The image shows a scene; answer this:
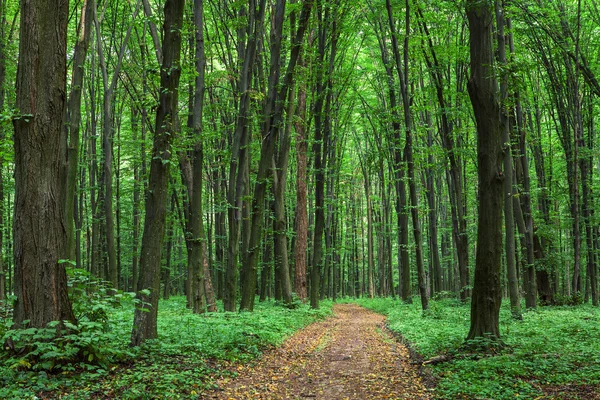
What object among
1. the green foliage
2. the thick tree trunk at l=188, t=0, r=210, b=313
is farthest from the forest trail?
the green foliage

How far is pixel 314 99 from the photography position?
701 inches

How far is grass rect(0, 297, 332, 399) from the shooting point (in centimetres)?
455

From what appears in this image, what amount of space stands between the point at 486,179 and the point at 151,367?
6009 mm

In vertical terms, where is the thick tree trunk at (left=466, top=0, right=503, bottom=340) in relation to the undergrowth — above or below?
above

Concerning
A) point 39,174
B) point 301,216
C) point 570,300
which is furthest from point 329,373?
point 570,300

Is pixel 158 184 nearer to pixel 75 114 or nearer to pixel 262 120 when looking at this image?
pixel 75 114

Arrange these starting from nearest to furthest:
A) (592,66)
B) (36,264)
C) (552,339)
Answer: (36,264) < (552,339) < (592,66)

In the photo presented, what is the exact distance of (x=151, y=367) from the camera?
5.59 m

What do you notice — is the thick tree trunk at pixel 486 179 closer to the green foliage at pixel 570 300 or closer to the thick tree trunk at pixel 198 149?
the thick tree trunk at pixel 198 149

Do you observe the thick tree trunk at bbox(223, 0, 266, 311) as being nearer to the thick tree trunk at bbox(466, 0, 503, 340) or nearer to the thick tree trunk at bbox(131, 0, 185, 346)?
the thick tree trunk at bbox(131, 0, 185, 346)

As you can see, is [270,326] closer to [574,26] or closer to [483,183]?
[483,183]

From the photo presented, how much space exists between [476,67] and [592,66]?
11.5 metres

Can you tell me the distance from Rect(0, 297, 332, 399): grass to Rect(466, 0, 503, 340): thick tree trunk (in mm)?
4099

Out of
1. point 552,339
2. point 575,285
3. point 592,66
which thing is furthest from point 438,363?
point 592,66
